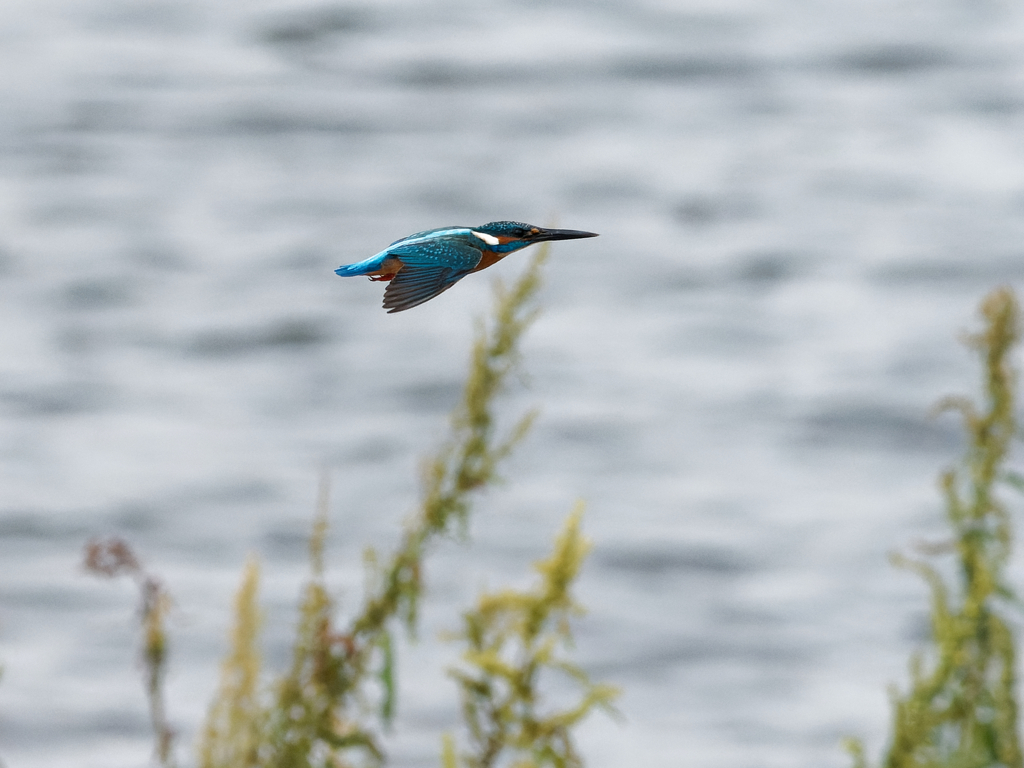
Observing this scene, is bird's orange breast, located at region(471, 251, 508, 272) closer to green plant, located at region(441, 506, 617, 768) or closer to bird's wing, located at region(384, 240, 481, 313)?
bird's wing, located at region(384, 240, 481, 313)

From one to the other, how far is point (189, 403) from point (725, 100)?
9906mm

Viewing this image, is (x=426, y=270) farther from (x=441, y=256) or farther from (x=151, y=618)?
(x=151, y=618)

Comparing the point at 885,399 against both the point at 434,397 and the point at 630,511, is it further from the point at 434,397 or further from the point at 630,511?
the point at 434,397

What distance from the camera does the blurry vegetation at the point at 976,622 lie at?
4328 millimetres

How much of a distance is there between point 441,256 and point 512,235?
→ 10 centimetres

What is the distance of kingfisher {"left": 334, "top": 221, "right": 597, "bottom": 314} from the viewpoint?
229 centimetres

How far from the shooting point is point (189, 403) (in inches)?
762

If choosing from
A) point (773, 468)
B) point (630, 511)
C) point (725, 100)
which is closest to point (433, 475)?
point (630, 511)

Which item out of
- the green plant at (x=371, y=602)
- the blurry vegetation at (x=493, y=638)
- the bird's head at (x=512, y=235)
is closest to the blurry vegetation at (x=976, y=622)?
the blurry vegetation at (x=493, y=638)

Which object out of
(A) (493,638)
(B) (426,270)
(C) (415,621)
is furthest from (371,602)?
(B) (426,270)

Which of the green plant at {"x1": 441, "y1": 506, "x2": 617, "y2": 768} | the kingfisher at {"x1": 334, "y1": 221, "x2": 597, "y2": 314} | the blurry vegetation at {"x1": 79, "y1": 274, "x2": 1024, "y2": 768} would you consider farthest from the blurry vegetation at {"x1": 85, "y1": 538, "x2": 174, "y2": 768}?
the kingfisher at {"x1": 334, "y1": 221, "x2": 597, "y2": 314}

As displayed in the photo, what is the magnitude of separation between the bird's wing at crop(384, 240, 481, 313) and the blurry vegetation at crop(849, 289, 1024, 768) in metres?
2.17

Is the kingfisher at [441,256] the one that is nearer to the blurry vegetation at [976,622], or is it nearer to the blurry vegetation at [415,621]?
the blurry vegetation at [415,621]

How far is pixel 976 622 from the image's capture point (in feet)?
15.0
